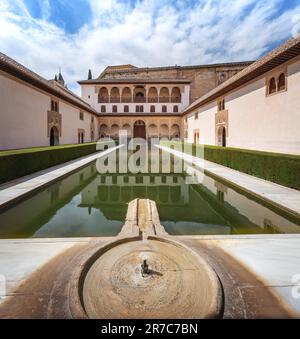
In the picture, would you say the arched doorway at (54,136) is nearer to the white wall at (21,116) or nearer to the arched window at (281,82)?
the white wall at (21,116)

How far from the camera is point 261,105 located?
1185 cm

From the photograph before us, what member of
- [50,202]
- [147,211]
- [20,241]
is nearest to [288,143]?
[147,211]

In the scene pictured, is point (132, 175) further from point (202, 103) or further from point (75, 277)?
point (202, 103)

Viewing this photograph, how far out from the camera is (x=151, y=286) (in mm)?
2576

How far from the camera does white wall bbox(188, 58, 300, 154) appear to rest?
30.8ft

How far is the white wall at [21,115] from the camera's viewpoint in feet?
37.3

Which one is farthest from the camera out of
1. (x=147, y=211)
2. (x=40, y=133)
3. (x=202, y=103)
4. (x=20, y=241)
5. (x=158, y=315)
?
(x=202, y=103)

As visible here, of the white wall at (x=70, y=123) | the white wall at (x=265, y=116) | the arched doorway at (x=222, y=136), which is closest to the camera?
the white wall at (x=265, y=116)

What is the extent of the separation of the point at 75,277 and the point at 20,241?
1.71 m

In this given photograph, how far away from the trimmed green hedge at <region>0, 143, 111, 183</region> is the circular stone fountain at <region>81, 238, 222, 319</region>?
6366 millimetres

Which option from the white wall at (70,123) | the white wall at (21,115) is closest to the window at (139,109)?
the white wall at (70,123)

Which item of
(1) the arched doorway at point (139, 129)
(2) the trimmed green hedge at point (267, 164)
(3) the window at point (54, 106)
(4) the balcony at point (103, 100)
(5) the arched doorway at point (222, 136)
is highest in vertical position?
(4) the balcony at point (103, 100)

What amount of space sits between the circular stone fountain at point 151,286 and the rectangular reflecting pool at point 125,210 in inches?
55.5
